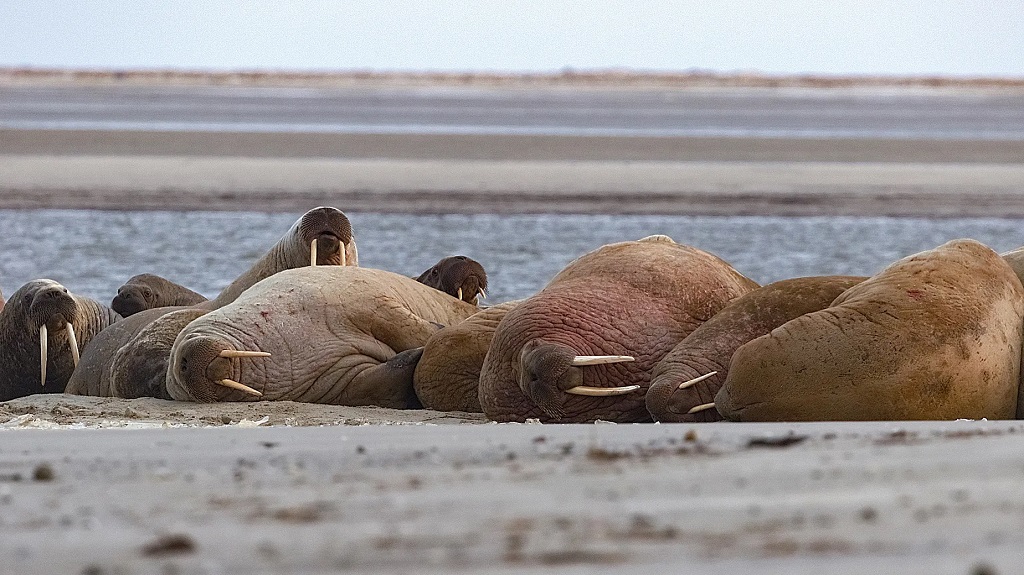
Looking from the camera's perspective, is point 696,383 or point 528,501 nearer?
point 528,501

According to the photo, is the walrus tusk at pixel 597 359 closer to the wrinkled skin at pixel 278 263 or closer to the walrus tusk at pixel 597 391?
the walrus tusk at pixel 597 391

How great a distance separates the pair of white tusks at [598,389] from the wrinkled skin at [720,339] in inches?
4.7

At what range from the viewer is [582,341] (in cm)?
528

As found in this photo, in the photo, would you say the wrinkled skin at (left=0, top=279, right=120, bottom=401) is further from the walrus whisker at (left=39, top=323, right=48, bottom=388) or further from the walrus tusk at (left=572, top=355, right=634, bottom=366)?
the walrus tusk at (left=572, top=355, right=634, bottom=366)

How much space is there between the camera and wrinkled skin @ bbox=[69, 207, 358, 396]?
6.96m

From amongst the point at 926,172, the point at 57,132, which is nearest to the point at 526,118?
the point at 57,132

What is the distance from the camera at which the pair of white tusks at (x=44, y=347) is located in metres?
7.04

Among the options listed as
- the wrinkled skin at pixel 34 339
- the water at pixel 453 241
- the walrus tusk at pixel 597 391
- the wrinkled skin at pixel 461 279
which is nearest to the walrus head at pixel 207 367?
the wrinkled skin at pixel 34 339

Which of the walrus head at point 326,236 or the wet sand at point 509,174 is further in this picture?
the wet sand at point 509,174

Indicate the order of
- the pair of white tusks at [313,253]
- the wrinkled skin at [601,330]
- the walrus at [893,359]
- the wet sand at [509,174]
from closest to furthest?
1. the walrus at [893,359]
2. the wrinkled skin at [601,330]
3. the pair of white tusks at [313,253]
4. the wet sand at [509,174]

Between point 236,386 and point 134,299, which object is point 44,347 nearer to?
point 134,299

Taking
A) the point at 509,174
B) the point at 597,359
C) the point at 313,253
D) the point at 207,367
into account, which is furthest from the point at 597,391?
the point at 509,174

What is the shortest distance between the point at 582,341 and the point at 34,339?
333 centimetres

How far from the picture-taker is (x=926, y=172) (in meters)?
24.5
